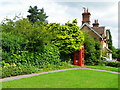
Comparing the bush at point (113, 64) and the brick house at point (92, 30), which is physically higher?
the brick house at point (92, 30)

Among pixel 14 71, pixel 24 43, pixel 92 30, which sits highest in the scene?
pixel 92 30

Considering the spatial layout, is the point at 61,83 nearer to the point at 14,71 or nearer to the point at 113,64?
the point at 14,71

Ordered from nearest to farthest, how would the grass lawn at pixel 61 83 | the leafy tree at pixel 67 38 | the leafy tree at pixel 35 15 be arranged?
the grass lawn at pixel 61 83 < the leafy tree at pixel 67 38 < the leafy tree at pixel 35 15

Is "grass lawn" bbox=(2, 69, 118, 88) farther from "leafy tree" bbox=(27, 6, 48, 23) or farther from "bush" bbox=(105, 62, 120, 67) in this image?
"leafy tree" bbox=(27, 6, 48, 23)

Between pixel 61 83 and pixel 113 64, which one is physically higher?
pixel 113 64

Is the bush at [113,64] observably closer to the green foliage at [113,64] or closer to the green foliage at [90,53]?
the green foliage at [113,64]

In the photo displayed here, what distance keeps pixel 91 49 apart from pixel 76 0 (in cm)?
1094

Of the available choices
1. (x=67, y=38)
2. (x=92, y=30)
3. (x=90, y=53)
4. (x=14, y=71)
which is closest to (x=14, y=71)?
(x=14, y=71)

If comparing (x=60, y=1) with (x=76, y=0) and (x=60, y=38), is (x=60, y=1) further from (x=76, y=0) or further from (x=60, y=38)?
(x=60, y=38)

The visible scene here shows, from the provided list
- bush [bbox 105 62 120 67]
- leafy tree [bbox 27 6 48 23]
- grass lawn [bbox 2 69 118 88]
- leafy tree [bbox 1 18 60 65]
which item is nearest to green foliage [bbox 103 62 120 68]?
bush [bbox 105 62 120 67]

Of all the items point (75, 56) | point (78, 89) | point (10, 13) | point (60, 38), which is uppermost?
point (10, 13)

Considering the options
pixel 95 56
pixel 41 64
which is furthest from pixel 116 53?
pixel 41 64

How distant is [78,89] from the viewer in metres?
7.21

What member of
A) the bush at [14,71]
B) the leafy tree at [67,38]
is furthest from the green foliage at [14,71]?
the leafy tree at [67,38]
